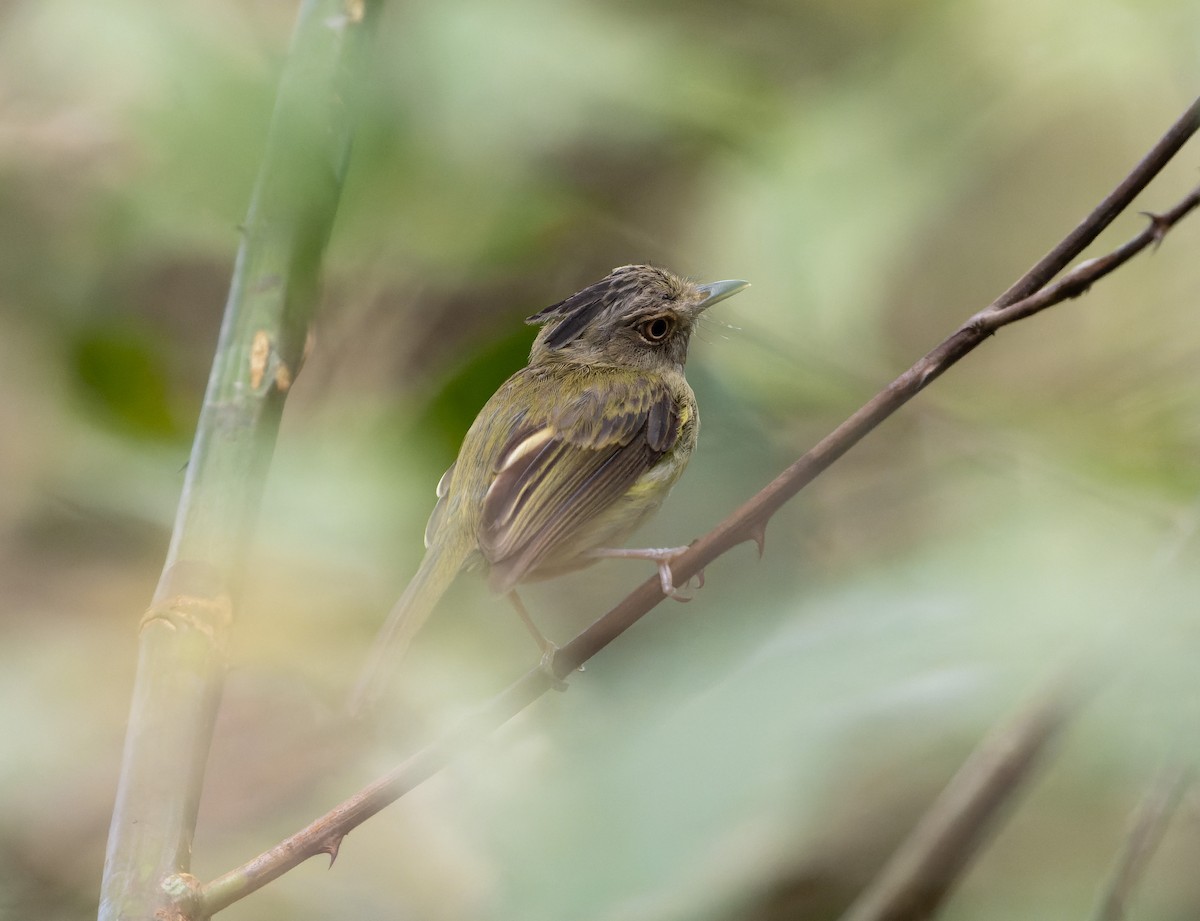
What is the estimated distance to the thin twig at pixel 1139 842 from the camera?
1025mm

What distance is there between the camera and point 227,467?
128 centimetres

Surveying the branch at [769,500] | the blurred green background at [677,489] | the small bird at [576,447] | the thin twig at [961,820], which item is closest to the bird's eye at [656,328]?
the small bird at [576,447]

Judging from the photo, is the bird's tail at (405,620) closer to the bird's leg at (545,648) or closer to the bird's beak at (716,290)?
the bird's leg at (545,648)

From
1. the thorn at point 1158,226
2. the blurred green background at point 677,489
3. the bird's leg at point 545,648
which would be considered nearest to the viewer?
the thorn at point 1158,226

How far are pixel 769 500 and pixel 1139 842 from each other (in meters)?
0.48

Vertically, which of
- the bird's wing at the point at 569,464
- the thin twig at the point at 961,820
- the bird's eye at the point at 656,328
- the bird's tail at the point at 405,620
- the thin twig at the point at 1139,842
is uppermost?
the bird's eye at the point at 656,328

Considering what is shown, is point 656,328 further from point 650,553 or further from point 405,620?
point 405,620

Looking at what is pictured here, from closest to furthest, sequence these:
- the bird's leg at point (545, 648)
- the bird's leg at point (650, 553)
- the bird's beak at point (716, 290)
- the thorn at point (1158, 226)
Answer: the thorn at point (1158, 226) < the bird's leg at point (545, 648) < the bird's leg at point (650, 553) < the bird's beak at point (716, 290)

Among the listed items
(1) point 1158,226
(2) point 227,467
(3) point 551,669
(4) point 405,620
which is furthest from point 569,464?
(1) point 1158,226

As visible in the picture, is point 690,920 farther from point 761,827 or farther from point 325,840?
point 325,840

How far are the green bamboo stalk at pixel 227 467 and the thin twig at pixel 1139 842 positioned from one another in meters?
0.81

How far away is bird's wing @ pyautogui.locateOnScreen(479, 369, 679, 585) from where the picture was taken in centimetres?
158

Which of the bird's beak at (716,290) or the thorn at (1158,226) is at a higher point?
the bird's beak at (716,290)

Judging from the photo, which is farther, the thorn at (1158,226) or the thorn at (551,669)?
the thorn at (551,669)
